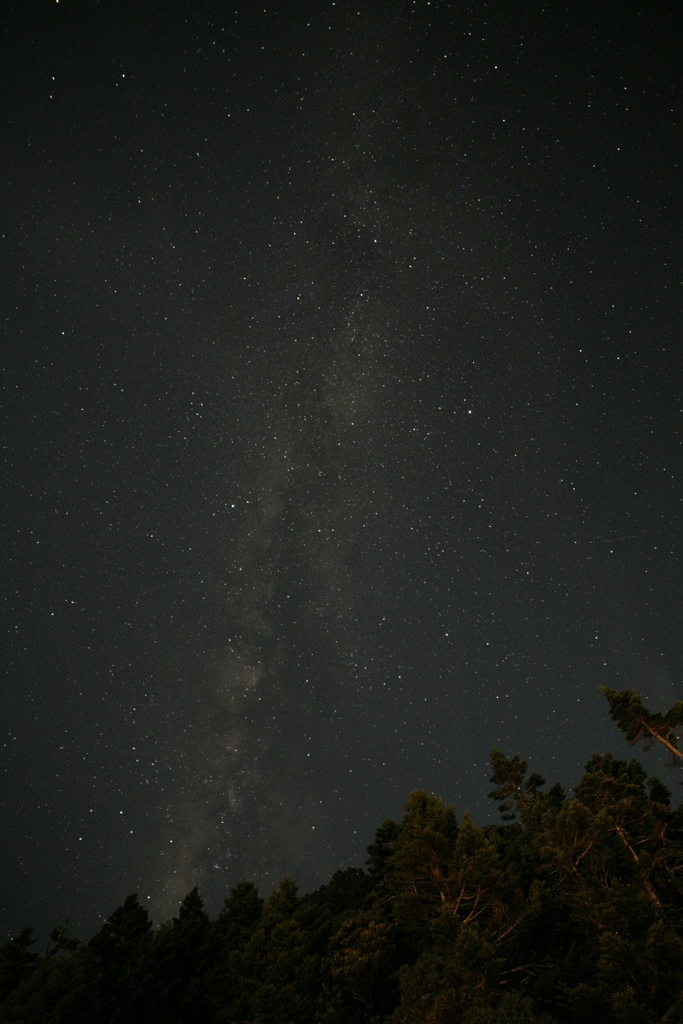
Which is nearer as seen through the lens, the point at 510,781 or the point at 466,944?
the point at 466,944

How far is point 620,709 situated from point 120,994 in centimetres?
2237

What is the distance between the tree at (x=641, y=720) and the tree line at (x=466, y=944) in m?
0.05

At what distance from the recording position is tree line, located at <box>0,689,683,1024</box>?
13.8 meters

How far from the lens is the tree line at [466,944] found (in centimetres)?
1376

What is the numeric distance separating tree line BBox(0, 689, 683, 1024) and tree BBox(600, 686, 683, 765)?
0.16 ft

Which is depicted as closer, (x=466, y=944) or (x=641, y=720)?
(x=466, y=944)

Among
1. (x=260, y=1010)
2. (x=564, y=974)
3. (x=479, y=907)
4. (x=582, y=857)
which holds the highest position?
(x=260, y=1010)

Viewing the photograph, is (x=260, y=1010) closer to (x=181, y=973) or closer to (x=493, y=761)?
(x=181, y=973)

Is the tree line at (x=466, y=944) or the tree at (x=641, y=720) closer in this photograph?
the tree line at (x=466, y=944)

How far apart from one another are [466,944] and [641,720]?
9.37 m

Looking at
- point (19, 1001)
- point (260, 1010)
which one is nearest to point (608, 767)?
point (260, 1010)

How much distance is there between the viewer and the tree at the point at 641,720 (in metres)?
17.7

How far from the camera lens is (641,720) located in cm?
1827

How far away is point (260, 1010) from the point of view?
17469 mm
